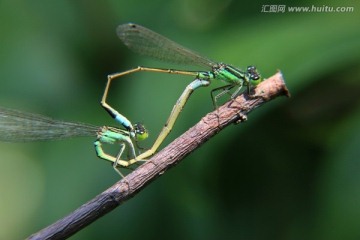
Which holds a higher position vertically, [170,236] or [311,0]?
[311,0]

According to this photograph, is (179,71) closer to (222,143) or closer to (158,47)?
(158,47)

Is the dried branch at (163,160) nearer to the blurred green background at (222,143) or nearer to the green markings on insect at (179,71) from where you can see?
the green markings on insect at (179,71)

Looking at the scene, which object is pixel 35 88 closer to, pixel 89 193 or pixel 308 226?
pixel 89 193

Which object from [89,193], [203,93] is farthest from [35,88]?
[203,93]

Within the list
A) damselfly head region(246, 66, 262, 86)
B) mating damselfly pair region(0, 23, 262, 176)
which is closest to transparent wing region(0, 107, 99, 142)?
mating damselfly pair region(0, 23, 262, 176)

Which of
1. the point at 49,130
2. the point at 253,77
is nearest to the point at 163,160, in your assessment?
the point at 253,77

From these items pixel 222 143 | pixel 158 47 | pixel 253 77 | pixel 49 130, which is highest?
pixel 158 47

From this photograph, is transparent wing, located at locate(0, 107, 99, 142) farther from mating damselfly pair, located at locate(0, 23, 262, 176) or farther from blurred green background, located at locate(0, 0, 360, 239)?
blurred green background, located at locate(0, 0, 360, 239)
